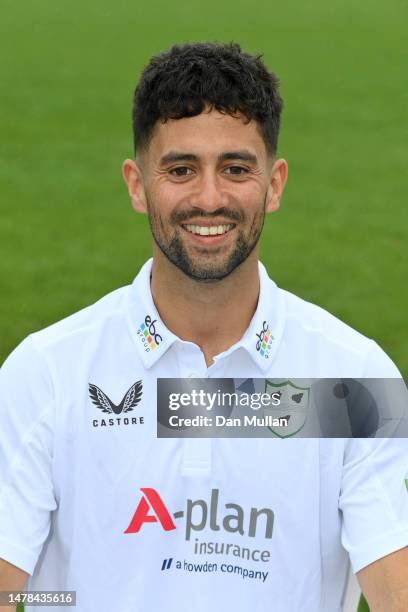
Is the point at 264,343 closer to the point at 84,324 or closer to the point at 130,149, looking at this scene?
the point at 84,324

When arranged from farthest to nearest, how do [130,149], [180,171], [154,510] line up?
[130,149]
[180,171]
[154,510]

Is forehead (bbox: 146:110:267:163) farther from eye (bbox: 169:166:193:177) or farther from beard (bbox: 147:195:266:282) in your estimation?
beard (bbox: 147:195:266:282)

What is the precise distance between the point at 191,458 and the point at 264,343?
1.20 ft

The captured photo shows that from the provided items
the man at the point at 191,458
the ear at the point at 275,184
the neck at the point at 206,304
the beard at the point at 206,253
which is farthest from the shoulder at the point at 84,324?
the ear at the point at 275,184

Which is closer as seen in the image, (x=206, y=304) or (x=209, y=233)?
(x=209, y=233)

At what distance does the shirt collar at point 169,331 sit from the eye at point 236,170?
1.14 feet

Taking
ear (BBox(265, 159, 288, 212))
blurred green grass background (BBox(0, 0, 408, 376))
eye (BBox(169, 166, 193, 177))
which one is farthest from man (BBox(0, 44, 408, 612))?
blurred green grass background (BBox(0, 0, 408, 376))

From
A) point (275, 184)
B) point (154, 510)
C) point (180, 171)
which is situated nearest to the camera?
point (154, 510)

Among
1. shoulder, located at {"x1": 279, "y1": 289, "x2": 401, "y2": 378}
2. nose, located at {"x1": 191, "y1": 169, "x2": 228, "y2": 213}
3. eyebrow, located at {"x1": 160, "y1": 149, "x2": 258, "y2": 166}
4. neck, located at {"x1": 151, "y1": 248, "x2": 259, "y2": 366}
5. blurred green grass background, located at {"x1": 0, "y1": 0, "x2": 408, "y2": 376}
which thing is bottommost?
shoulder, located at {"x1": 279, "y1": 289, "x2": 401, "y2": 378}

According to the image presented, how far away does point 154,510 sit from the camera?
2857mm

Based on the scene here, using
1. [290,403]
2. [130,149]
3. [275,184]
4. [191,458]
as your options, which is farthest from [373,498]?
[130,149]

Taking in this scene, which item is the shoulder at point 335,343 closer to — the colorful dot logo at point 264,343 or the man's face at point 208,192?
the colorful dot logo at point 264,343

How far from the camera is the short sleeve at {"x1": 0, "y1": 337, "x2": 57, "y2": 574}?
2863 millimetres

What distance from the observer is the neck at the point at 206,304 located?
3.03 metres
